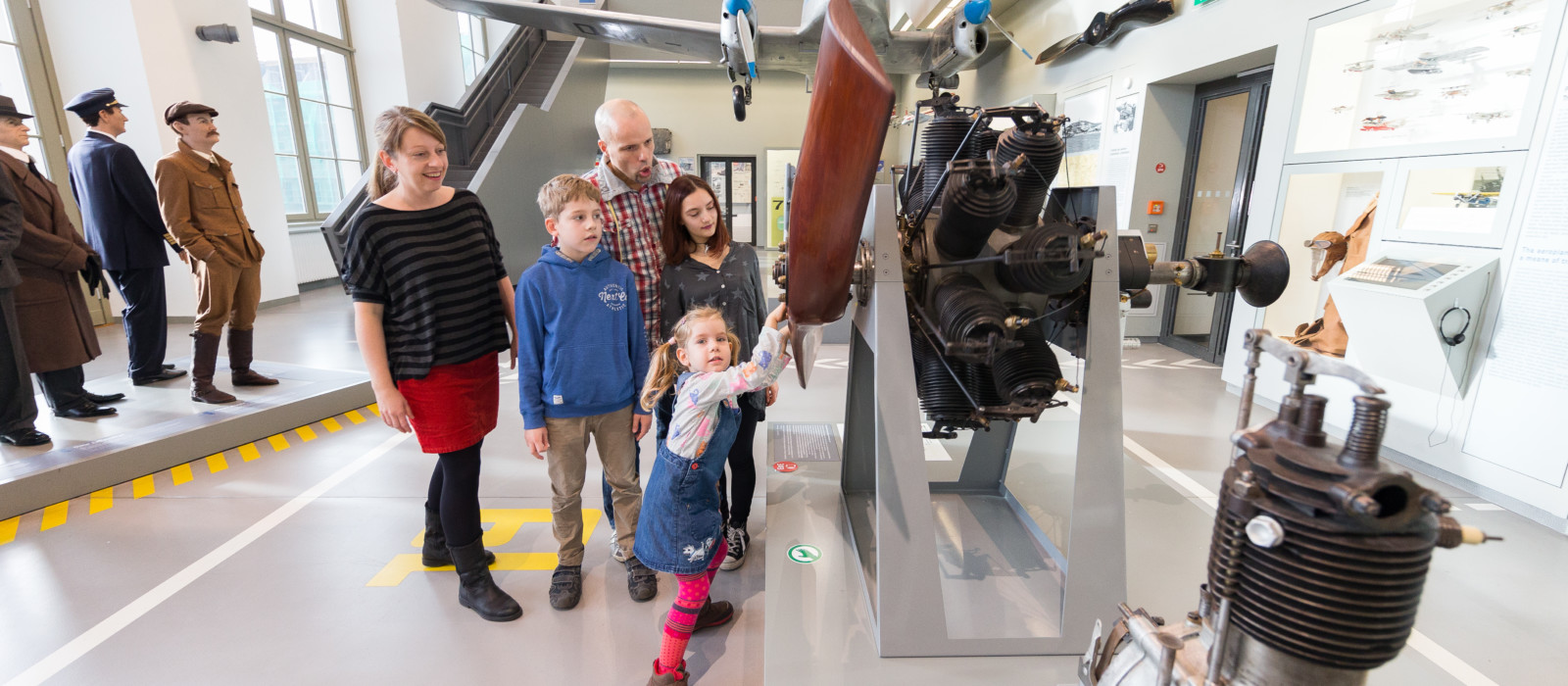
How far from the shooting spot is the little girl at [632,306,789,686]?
66.4 inches

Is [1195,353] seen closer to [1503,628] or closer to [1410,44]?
[1410,44]

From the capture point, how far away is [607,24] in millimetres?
7680

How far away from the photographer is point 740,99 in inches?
264

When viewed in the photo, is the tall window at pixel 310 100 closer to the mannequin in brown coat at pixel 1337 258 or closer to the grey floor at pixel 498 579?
the grey floor at pixel 498 579

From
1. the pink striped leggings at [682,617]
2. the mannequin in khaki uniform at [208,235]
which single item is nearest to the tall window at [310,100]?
the mannequin in khaki uniform at [208,235]

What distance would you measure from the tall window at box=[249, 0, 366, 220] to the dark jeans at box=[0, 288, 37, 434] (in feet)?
19.3

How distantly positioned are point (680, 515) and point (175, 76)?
773 centimetres

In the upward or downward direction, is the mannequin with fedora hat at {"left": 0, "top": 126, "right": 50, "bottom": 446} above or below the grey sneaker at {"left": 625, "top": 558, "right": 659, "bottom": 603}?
above

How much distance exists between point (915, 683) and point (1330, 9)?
4.41 m

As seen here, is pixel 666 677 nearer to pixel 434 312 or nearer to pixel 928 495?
pixel 928 495

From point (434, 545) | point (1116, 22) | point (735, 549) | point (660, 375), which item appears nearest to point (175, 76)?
point (434, 545)

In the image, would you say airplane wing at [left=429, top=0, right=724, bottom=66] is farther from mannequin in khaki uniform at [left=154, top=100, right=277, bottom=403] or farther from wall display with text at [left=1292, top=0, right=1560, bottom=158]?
wall display with text at [left=1292, top=0, right=1560, bottom=158]

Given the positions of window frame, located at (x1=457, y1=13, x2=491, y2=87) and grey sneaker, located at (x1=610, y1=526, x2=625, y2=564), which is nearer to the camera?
grey sneaker, located at (x1=610, y1=526, x2=625, y2=564)

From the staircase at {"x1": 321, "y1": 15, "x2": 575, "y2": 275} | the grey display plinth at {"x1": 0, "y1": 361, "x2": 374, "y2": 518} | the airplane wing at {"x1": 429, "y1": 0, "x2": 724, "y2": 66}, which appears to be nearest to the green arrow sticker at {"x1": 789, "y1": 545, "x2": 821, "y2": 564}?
the grey display plinth at {"x1": 0, "y1": 361, "x2": 374, "y2": 518}
